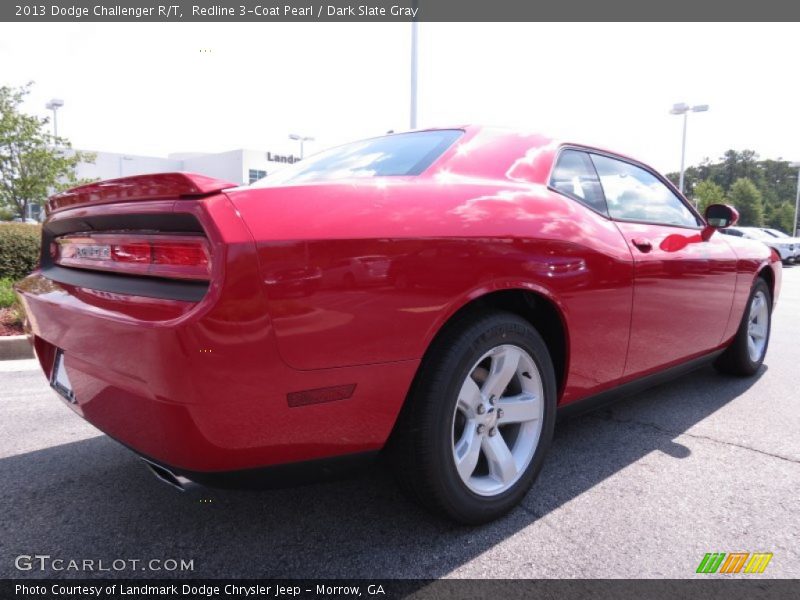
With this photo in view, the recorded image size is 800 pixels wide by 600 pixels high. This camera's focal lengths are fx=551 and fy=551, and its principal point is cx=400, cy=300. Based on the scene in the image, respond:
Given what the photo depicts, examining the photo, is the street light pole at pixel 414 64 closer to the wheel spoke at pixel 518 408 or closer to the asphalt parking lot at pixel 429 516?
the asphalt parking lot at pixel 429 516

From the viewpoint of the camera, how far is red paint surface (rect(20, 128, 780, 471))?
4.79ft

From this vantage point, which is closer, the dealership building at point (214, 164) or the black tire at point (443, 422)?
the black tire at point (443, 422)

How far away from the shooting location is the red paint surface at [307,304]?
4.79ft

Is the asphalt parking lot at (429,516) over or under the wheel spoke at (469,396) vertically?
under

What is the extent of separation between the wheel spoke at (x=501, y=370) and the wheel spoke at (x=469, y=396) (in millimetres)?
45

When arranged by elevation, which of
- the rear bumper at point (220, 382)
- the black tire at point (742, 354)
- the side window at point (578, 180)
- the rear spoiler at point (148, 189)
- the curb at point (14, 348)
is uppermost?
the side window at point (578, 180)

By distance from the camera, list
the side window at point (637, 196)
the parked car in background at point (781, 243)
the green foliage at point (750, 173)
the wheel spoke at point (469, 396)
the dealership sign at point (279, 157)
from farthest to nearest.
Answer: the green foliage at point (750, 173) < the dealership sign at point (279, 157) < the parked car in background at point (781, 243) < the side window at point (637, 196) < the wheel spoke at point (469, 396)

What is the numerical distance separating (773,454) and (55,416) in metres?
3.98

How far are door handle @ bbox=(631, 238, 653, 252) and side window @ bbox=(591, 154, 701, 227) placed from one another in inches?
5.6

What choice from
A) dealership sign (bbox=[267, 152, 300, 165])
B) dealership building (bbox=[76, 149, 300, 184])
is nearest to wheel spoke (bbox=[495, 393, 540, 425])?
dealership building (bbox=[76, 149, 300, 184])

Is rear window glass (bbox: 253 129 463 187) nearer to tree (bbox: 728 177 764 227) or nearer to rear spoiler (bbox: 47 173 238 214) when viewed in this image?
rear spoiler (bbox: 47 173 238 214)

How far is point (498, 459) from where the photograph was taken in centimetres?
208

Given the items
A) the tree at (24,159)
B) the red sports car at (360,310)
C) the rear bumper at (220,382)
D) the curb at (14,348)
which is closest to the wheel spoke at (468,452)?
the red sports car at (360,310)

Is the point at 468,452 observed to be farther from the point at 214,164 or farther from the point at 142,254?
the point at 214,164
